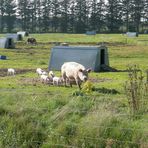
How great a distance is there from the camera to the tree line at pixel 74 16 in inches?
5133

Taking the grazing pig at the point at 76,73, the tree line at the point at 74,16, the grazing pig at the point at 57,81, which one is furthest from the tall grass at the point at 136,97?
the tree line at the point at 74,16

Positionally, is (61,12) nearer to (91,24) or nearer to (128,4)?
(91,24)

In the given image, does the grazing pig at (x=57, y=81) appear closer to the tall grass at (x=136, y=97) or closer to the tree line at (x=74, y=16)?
the tall grass at (x=136, y=97)

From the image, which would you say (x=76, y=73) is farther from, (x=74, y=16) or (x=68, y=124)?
(x=74, y=16)

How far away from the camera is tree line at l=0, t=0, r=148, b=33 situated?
13038 centimetres

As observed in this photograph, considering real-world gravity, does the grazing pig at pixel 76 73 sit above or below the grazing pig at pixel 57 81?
above

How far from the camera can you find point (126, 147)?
8.70 m

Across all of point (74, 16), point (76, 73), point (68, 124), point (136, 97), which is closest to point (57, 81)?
point (76, 73)

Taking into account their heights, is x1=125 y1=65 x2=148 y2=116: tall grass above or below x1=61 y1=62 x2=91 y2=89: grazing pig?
above

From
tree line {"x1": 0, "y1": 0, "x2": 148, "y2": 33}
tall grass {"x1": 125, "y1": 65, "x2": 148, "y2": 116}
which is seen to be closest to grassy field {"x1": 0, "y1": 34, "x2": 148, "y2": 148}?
tall grass {"x1": 125, "y1": 65, "x2": 148, "y2": 116}

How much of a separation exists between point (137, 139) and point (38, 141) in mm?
2092

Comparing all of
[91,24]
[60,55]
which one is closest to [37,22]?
[91,24]

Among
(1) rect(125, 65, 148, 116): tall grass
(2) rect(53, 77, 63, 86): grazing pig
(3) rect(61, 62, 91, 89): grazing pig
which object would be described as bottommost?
(2) rect(53, 77, 63, 86): grazing pig

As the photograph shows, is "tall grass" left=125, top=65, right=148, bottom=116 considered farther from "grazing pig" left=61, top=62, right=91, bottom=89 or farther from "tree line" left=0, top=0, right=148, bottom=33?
"tree line" left=0, top=0, right=148, bottom=33
